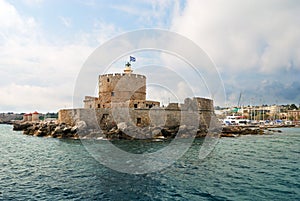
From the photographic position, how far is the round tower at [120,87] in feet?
82.0

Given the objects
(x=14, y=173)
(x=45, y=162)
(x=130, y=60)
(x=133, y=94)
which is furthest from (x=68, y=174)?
(x=130, y=60)

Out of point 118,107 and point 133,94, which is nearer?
point 118,107

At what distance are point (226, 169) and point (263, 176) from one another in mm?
1470

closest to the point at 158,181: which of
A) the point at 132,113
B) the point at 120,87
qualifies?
the point at 132,113

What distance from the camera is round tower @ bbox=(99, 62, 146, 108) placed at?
2500 centimetres

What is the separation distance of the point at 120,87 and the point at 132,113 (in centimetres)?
433

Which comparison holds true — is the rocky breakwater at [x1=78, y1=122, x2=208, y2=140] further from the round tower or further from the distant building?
the distant building

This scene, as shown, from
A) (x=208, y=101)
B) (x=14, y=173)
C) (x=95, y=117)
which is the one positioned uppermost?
(x=208, y=101)

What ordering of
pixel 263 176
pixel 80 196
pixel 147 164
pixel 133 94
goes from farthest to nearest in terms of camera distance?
pixel 133 94, pixel 147 164, pixel 263 176, pixel 80 196

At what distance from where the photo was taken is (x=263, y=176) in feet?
28.6

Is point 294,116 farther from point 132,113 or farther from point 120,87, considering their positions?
point 132,113

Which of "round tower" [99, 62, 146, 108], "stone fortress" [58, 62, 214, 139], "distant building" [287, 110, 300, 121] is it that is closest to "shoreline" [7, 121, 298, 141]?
"stone fortress" [58, 62, 214, 139]

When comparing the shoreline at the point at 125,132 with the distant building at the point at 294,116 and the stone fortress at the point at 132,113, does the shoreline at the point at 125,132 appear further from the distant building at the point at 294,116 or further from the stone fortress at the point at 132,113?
the distant building at the point at 294,116

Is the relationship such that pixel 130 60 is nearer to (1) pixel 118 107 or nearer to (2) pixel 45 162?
(1) pixel 118 107
